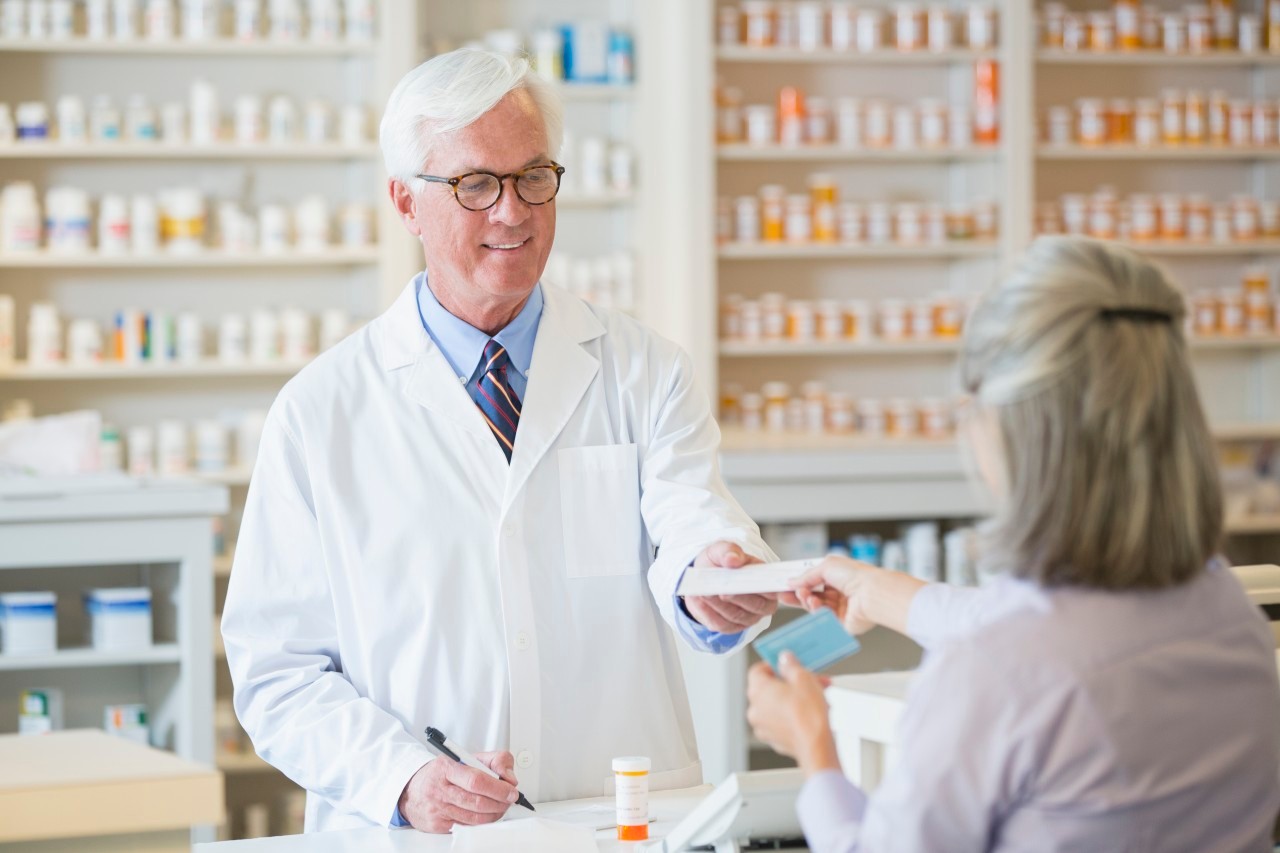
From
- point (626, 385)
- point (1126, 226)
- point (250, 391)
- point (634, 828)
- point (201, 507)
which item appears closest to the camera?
point (634, 828)

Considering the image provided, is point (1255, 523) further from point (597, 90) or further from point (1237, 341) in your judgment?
point (597, 90)

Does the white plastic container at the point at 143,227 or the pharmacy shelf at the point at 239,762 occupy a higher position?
the white plastic container at the point at 143,227

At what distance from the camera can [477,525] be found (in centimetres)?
175

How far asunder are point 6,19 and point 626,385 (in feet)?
10.7

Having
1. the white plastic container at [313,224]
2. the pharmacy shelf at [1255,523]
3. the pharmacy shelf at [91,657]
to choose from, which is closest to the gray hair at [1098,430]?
the pharmacy shelf at [91,657]

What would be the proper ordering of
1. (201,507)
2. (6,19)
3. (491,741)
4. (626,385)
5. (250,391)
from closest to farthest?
(491,741) → (626,385) → (201,507) → (6,19) → (250,391)

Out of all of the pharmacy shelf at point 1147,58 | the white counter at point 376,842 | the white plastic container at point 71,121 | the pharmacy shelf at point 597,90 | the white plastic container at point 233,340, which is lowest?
the white counter at point 376,842

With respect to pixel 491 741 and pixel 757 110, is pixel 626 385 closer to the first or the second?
pixel 491 741

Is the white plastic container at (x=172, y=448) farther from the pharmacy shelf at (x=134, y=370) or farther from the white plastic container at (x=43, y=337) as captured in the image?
the white plastic container at (x=43, y=337)

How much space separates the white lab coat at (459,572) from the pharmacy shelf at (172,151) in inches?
110

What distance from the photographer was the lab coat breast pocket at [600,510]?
1796 millimetres

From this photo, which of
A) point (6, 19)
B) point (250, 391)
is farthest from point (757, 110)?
point (6, 19)

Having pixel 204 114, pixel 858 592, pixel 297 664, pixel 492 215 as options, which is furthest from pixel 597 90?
pixel 858 592

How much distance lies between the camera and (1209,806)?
3.24 ft
